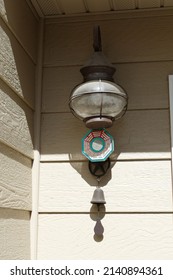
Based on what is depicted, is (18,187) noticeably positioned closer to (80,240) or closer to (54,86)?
(80,240)

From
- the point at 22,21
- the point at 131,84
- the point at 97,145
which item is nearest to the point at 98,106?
the point at 97,145

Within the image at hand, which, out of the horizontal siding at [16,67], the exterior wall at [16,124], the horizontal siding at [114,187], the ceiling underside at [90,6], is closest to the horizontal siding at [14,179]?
the exterior wall at [16,124]

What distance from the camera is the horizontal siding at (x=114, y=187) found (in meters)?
1.99

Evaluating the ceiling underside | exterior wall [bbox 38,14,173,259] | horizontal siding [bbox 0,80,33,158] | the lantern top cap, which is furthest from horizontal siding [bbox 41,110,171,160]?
the ceiling underside

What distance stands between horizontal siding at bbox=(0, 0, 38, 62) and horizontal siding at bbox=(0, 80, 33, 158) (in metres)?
0.29

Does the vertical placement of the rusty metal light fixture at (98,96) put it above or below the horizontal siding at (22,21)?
below

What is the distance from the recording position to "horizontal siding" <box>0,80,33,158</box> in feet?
5.68

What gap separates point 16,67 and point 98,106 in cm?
40

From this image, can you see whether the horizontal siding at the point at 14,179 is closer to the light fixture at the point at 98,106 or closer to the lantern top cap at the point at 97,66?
the light fixture at the point at 98,106

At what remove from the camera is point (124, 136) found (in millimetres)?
2082

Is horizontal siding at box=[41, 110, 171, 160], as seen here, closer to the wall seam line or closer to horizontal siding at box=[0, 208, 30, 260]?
the wall seam line

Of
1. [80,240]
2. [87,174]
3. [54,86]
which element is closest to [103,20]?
[54,86]

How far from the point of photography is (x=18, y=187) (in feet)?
6.13

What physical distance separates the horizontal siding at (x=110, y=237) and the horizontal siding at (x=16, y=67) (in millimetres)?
609
